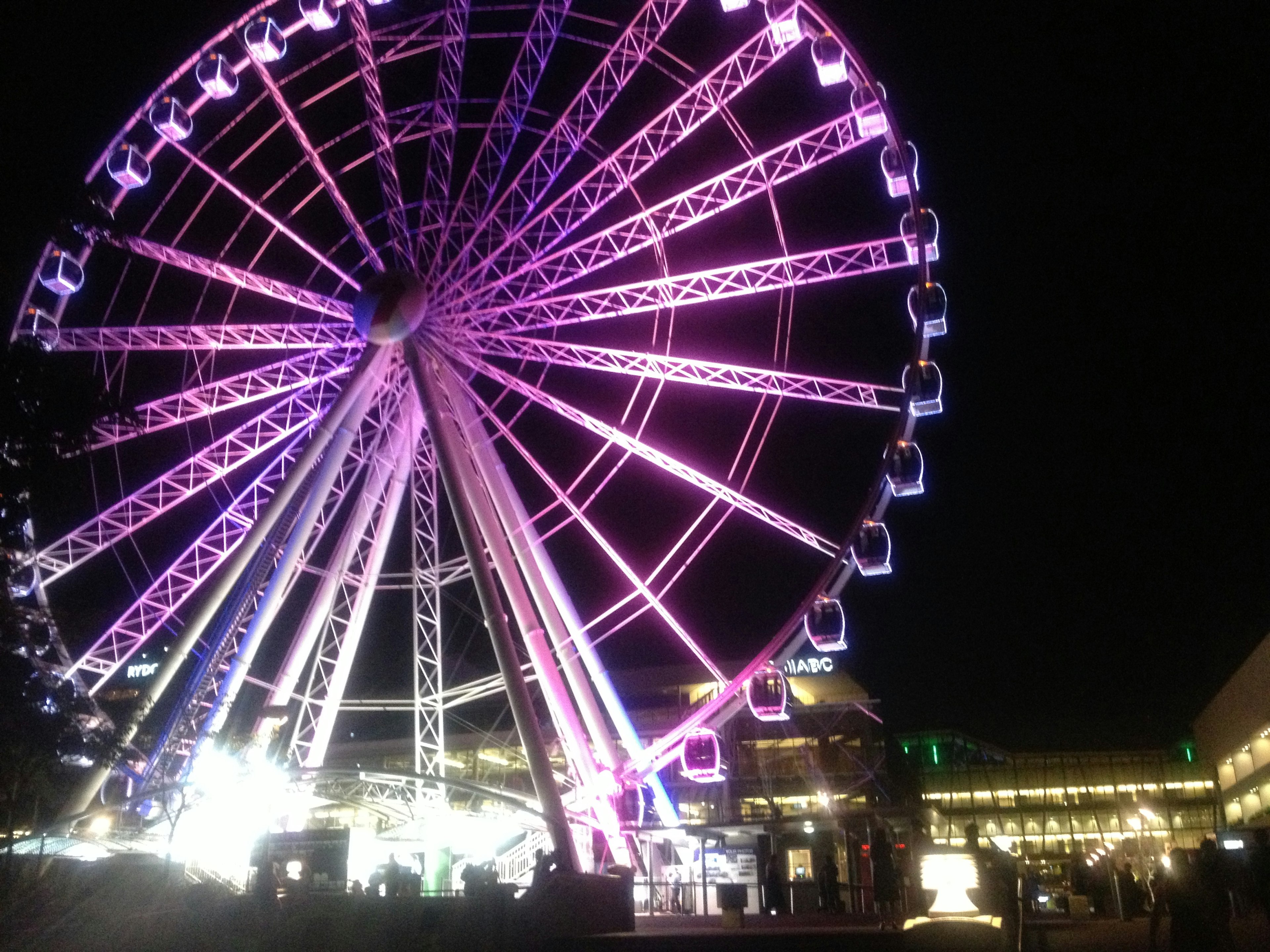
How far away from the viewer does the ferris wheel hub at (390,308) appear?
19984 mm

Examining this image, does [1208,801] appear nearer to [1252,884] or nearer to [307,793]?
[1252,884]

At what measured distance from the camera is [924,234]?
64.2 feet

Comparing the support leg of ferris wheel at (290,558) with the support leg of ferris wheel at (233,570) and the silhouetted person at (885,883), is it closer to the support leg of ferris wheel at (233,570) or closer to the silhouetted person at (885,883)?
the support leg of ferris wheel at (233,570)

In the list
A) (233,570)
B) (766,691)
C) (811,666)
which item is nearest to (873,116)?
(766,691)

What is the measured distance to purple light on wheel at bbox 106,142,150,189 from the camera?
2081cm

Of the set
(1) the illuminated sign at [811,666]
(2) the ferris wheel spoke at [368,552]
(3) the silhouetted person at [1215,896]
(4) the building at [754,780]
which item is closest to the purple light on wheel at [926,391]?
(4) the building at [754,780]

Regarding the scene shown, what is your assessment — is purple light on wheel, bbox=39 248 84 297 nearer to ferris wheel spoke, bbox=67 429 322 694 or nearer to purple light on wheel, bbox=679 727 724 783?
ferris wheel spoke, bbox=67 429 322 694

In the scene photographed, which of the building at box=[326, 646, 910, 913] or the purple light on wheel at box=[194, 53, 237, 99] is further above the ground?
the purple light on wheel at box=[194, 53, 237, 99]

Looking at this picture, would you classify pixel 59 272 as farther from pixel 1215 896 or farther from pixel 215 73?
pixel 1215 896

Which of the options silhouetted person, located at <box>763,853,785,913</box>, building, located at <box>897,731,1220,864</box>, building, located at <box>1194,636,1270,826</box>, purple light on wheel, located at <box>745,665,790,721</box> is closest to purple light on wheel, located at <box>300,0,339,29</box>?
purple light on wheel, located at <box>745,665,790,721</box>

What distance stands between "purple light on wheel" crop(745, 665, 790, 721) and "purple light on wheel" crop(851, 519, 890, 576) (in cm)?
246

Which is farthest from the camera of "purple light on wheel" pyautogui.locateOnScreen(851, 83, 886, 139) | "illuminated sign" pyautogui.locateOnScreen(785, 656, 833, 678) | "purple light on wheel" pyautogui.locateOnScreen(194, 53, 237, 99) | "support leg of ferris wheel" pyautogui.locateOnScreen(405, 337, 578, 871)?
"illuminated sign" pyautogui.locateOnScreen(785, 656, 833, 678)

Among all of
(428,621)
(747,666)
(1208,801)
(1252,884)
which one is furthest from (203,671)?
(1208,801)

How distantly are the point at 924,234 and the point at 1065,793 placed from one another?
105ft
